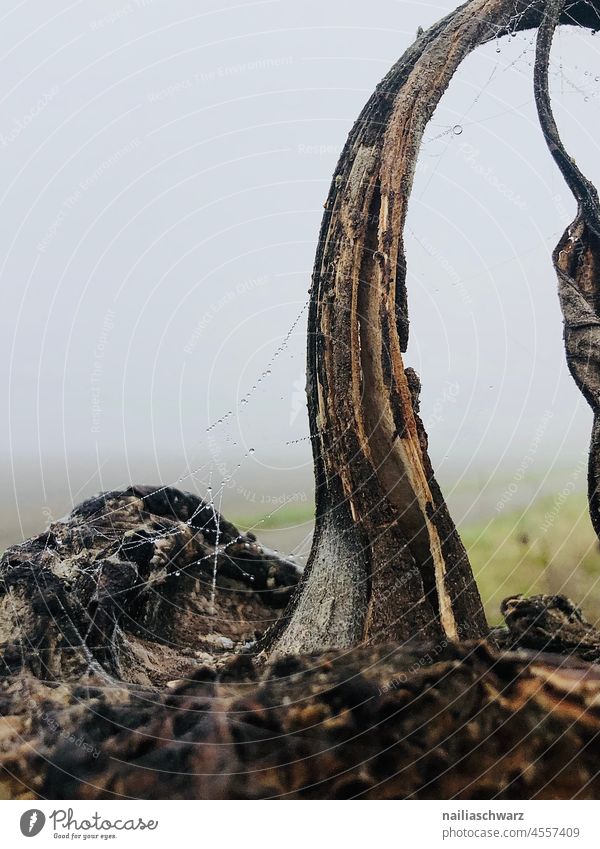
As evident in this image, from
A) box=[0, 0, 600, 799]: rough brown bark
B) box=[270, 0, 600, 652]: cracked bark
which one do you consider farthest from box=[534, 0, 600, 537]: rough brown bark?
box=[270, 0, 600, 652]: cracked bark

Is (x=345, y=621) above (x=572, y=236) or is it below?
below

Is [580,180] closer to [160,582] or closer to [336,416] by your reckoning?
[336,416]

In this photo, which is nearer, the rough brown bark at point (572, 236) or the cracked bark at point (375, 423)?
the cracked bark at point (375, 423)

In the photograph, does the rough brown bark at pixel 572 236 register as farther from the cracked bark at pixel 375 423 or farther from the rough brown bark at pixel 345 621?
the cracked bark at pixel 375 423

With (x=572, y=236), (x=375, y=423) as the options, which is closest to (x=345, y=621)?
(x=375, y=423)

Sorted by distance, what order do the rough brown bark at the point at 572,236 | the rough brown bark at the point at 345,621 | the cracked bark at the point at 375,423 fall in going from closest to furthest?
the rough brown bark at the point at 345,621, the cracked bark at the point at 375,423, the rough brown bark at the point at 572,236

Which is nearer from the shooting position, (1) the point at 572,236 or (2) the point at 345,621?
(2) the point at 345,621

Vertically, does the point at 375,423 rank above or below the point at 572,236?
below

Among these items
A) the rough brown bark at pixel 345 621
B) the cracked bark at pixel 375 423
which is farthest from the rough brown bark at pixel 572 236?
the cracked bark at pixel 375 423

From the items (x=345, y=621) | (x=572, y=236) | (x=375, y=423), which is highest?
(x=572, y=236)

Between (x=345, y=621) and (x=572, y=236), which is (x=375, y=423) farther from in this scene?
(x=572, y=236)

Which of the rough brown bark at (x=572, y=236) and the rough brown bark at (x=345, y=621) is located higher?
the rough brown bark at (x=572, y=236)
